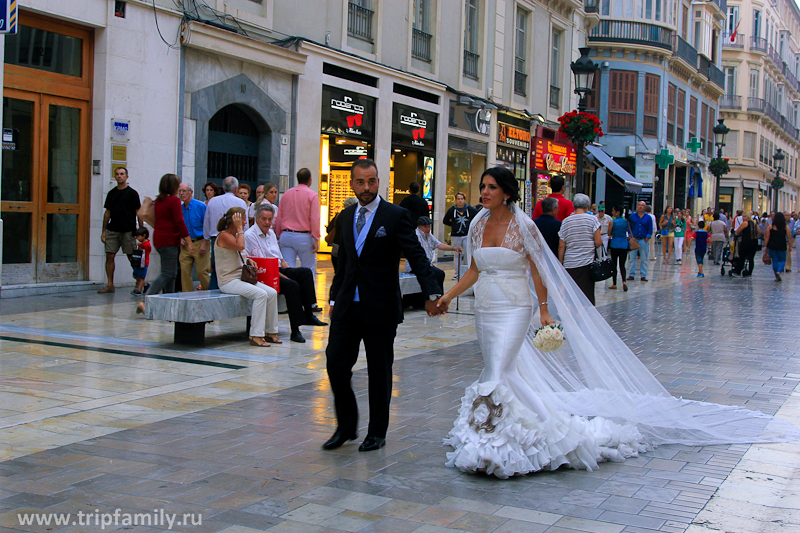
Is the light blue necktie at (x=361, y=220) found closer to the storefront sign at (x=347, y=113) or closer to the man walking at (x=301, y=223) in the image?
the man walking at (x=301, y=223)

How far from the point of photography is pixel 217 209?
452 inches

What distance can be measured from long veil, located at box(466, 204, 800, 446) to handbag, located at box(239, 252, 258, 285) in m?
4.07

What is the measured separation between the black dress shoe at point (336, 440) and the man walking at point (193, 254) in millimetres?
6355

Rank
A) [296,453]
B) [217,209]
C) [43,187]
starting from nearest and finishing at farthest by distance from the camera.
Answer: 1. [296,453]
2. [217,209]
3. [43,187]

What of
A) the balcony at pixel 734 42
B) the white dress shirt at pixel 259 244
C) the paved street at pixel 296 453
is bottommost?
the paved street at pixel 296 453

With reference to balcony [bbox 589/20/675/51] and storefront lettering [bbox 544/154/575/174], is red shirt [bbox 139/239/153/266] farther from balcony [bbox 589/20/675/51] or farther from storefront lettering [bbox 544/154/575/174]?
balcony [bbox 589/20/675/51]

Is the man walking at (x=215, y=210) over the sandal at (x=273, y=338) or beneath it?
over

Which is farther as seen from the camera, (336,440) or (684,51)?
(684,51)

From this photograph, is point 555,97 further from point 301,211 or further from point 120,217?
point 120,217

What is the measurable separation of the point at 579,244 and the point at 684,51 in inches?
1520

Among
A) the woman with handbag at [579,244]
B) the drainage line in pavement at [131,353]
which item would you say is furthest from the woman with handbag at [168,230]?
the woman with handbag at [579,244]

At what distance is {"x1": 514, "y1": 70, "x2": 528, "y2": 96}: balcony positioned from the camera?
2770 cm

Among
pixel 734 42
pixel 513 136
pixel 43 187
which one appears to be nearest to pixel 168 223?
pixel 43 187

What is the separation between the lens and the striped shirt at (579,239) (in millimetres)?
10617
